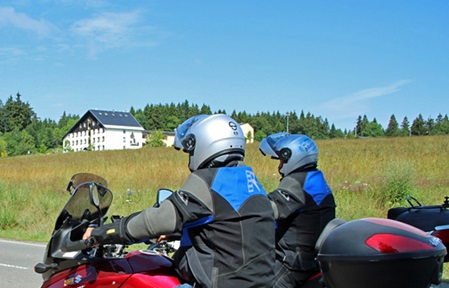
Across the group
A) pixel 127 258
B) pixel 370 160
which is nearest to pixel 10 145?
pixel 370 160

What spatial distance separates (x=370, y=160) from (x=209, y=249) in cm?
1773

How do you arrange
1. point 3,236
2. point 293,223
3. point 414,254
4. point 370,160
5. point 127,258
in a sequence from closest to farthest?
point 414,254, point 127,258, point 293,223, point 3,236, point 370,160

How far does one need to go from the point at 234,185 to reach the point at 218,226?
0.27 metres

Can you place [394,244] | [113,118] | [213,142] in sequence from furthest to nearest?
1. [113,118]
2. [213,142]
3. [394,244]

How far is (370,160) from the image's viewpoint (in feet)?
64.6

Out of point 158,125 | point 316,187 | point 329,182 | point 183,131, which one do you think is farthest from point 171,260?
point 158,125

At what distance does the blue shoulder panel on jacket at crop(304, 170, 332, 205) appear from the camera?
3.98m

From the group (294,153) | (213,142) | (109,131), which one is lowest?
(294,153)

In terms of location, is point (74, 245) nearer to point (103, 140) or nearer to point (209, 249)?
point (209, 249)

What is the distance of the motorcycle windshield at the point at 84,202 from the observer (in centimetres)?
→ 352

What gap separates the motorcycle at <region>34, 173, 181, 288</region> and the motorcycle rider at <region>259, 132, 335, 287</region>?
3.11 ft

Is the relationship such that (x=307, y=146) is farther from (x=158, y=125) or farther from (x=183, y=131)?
(x=158, y=125)

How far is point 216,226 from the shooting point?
9.75 ft

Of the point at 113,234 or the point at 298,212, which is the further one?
the point at 298,212
